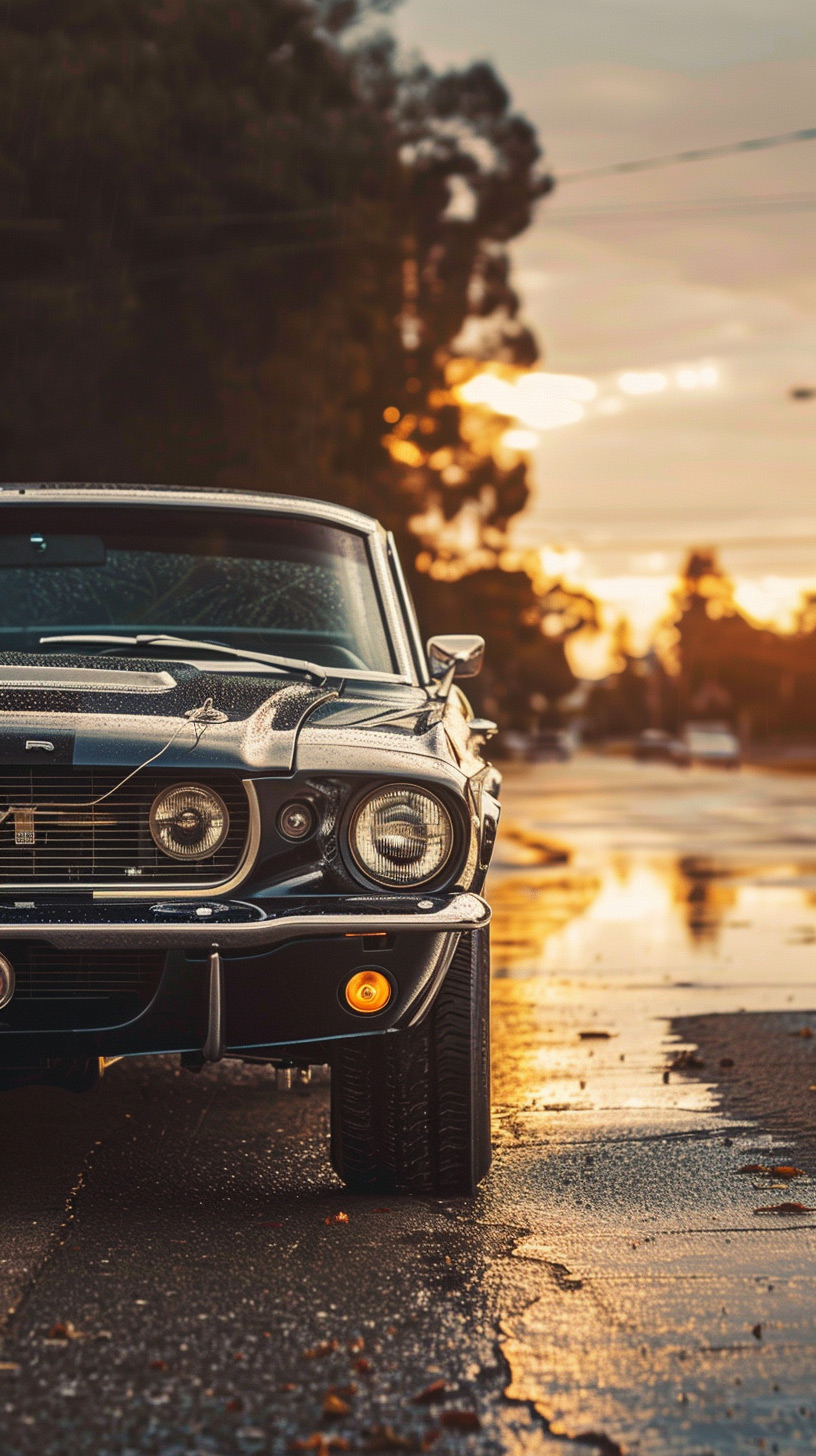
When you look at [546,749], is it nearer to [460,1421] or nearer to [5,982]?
[5,982]

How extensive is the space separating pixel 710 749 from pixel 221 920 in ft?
203

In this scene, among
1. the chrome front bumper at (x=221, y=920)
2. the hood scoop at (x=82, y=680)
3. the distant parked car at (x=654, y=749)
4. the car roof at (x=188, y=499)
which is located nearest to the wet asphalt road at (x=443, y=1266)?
the chrome front bumper at (x=221, y=920)

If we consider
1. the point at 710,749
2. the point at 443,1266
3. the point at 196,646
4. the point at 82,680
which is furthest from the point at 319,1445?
the point at 710,749

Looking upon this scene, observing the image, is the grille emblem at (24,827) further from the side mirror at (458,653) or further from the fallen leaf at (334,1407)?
the side mirror at (458,653)

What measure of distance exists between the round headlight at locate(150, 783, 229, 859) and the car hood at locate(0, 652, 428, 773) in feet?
0.42

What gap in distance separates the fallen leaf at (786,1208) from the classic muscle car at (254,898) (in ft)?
2.36

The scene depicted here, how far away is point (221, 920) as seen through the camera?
4.09m

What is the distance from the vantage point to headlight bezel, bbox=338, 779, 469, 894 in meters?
4.25

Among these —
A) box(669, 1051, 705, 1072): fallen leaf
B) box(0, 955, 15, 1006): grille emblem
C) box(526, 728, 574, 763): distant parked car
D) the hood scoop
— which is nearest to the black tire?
box(0, 955, 15, 1006): grille emblem

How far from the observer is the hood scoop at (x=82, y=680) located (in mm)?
4418

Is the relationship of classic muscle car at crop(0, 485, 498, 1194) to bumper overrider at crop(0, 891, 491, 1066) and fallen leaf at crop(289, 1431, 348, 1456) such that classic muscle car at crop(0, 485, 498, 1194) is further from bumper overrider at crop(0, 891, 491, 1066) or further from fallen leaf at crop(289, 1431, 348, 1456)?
fallen leaf at crop(289, 1431, 348, 1456)

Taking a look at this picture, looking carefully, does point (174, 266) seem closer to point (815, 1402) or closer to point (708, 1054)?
point (708, 1054)

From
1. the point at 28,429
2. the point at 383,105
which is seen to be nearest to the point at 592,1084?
the point at 28,429

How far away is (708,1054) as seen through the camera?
6.93m
